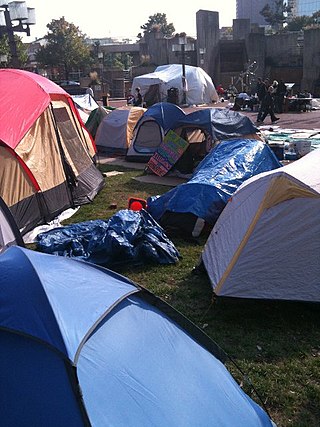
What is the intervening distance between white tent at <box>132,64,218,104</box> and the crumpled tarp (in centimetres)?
2284

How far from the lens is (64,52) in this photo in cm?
4481

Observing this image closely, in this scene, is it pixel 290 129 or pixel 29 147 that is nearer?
pixel 29 147

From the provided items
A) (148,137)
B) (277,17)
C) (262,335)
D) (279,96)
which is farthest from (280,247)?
(277,17)

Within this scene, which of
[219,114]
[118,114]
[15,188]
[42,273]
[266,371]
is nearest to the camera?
[42,273]

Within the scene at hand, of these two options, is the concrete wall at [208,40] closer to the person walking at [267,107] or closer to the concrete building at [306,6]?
the person walking at [267,107]

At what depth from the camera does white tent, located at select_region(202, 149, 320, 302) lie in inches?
171

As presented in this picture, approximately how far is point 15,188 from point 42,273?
173 inches

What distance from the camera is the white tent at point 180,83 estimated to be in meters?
28.1

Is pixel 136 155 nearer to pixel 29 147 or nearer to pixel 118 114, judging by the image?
pixel 118 114

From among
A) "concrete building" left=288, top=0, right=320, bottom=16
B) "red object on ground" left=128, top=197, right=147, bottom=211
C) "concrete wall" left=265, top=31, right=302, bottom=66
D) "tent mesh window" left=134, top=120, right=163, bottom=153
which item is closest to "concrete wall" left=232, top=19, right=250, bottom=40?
"concrete wall" left=265, top=31, right=302, bottom=66

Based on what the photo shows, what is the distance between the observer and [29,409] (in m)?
2.31

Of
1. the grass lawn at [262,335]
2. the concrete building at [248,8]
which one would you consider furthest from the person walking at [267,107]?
the concrete building at [248,8]

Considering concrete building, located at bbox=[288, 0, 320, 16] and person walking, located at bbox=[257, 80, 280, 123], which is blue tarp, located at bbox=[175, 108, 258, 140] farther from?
concrete building, located at bbox=[288, 0, 320, 16]

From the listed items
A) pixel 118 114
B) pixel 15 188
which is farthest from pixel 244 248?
pixel 118 114
